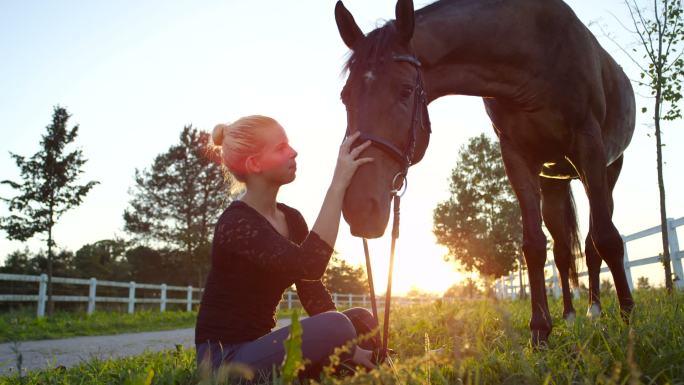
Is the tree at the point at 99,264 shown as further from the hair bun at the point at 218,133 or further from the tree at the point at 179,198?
the hair bun at the point at 218,133

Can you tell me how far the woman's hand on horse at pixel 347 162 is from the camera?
231 centimetres

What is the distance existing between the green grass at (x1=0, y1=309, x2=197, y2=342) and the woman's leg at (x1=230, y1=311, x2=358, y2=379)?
261 inches

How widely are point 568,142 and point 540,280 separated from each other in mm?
1016

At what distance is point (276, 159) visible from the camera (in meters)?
2.64

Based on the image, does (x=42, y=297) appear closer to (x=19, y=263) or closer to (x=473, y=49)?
(x=473, y=49)

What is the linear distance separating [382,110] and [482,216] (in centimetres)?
2527

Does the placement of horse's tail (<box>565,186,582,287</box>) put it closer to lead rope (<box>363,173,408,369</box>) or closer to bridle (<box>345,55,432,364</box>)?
bridle (<box>345,55,432,364</box>)

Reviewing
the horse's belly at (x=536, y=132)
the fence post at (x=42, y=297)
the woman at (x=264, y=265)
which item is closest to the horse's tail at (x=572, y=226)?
the horse's belly at (x=536, y=132)

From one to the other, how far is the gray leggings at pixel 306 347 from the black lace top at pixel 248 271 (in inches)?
5.2

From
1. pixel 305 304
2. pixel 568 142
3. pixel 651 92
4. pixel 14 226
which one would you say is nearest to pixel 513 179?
pixel 568 142

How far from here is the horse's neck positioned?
3.19 m

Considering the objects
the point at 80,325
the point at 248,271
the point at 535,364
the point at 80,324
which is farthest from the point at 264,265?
the point at 80,324

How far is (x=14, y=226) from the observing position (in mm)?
Result: 15148

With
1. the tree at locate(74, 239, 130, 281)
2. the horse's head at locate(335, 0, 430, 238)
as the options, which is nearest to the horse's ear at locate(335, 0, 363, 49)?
the horse's head at locate(335, 0, 430, 238)
